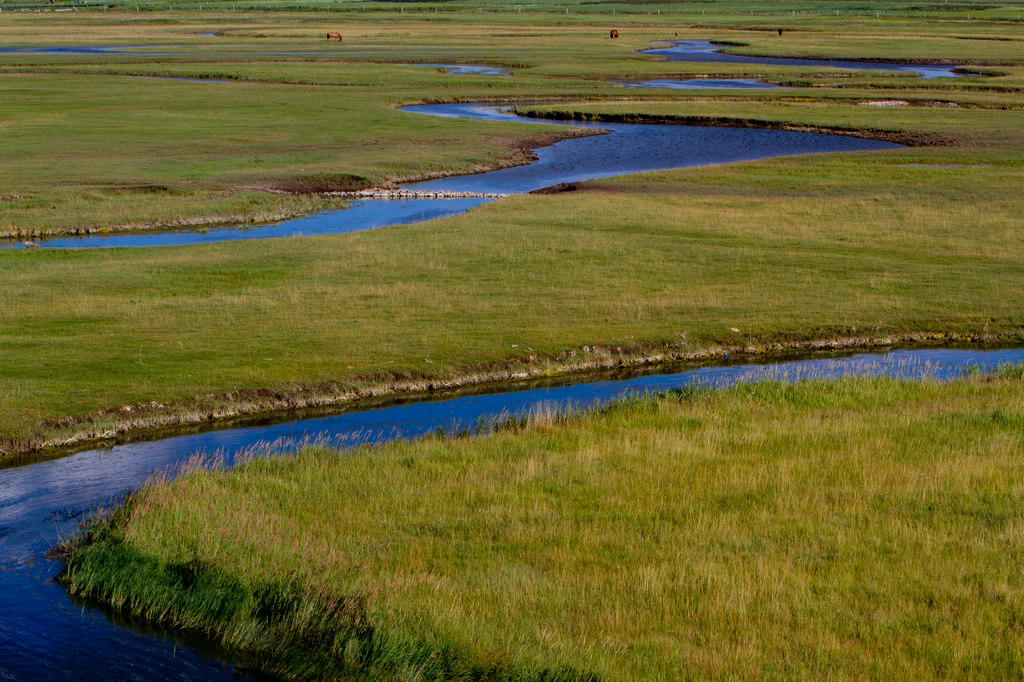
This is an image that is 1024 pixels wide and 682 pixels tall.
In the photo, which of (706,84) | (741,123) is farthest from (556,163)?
(706,84)

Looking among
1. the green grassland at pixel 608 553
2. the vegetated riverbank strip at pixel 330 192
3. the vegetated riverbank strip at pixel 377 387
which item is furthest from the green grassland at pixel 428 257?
the green grassland at pixel 608 553

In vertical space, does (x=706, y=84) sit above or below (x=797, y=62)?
below

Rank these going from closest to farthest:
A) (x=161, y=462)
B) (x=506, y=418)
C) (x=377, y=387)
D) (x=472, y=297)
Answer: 1. (x=161, y=462)
2. (x=506, y=418)
3. (x=377, y=387)
4. (x=472, y=297)

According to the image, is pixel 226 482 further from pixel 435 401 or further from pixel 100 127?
pixel 100 127

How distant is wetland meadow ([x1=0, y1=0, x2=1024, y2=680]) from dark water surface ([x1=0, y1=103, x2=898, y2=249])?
2.00ft

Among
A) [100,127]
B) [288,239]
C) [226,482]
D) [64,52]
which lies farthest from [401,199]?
[64,52]

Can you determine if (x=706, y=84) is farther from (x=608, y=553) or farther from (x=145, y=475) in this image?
(x=608, y=553)

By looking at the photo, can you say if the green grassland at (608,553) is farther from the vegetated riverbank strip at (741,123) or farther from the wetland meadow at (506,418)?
the vegetated riverbank strip at (741,123)

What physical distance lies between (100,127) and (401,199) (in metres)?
30.7

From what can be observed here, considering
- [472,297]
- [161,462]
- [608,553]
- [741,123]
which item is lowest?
[161,462]

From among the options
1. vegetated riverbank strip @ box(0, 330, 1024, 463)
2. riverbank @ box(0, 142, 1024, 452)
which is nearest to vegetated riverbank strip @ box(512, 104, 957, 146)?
riverbank @ box(0, 142, 1024, 452)

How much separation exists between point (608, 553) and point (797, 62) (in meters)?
137

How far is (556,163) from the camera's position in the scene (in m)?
67.1

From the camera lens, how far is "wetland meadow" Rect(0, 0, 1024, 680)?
553 inches
